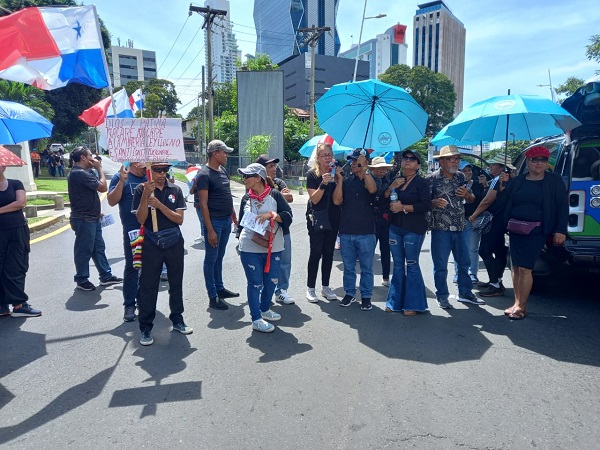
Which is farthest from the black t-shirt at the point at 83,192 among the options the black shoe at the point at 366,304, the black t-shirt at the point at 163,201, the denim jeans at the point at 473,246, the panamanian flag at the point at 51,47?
the denim jeans at the point at 473,246

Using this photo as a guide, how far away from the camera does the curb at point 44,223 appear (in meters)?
10.3

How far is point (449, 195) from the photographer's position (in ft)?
17.4

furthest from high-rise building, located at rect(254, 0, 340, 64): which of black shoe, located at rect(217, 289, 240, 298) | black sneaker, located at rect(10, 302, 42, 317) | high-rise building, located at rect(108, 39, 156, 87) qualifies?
black sneaker, located at rect(10, 302, 42, 317)

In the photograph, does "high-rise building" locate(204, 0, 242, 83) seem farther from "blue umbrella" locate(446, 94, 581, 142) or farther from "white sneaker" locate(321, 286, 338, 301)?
"white sneaker" locate(321, 286, 338, 301)

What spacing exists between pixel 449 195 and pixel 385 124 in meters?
1.19

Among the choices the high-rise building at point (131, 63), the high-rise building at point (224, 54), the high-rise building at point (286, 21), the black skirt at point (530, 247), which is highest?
the high-rise building at point (286, 21)

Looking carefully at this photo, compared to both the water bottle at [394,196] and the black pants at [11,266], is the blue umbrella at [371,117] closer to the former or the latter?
the water bottle at [394,196]

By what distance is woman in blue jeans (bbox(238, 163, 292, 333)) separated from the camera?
15.0 ft

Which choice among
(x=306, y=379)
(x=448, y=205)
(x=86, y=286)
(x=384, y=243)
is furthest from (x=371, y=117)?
(x=86, y=286)

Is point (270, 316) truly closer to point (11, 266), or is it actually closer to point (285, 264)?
point (285, 264)

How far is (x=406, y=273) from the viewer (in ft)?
17.0

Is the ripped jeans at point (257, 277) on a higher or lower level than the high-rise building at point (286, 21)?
lower

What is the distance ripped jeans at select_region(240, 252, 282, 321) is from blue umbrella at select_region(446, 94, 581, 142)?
2875 mm

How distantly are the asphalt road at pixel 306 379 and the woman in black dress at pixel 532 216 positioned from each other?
0.53m
